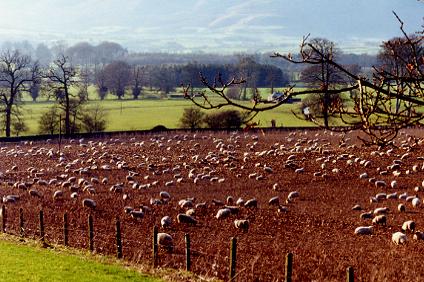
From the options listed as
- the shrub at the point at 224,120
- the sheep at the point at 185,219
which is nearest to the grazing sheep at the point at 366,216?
the sheep at the point at 185,219

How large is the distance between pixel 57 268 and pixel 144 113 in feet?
206

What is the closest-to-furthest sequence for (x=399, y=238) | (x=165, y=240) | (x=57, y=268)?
(x=57, y=268), (x=165, y=240), (x=399, y=238)

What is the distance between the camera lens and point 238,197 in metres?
24.4

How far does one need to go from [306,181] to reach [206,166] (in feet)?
22.4

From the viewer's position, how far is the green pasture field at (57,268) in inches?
558

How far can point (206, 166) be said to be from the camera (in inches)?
1314

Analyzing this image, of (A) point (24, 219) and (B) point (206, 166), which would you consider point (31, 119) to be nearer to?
(B) point (206, 166)

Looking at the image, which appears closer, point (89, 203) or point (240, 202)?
point (89, 203)

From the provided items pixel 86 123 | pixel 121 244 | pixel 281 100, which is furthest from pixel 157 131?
pixel 281 100

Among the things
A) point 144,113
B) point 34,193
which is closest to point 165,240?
point 34,193

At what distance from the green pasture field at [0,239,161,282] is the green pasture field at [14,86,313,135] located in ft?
137

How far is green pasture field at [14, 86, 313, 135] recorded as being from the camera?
6588cm

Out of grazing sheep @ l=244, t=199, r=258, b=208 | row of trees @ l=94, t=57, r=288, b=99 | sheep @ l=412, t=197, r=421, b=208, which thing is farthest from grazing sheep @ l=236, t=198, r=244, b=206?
row of trees @ l=94, t=57, r=288, b=99

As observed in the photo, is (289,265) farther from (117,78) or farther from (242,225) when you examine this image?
(117,78)
